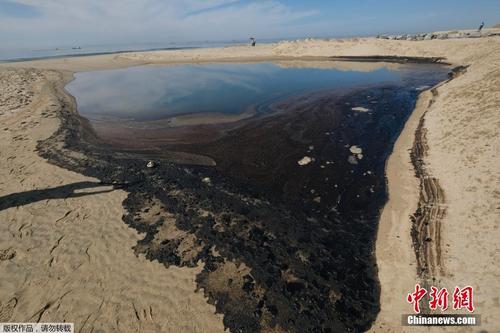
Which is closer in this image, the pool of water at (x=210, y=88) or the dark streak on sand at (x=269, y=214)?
the dark streak on sand at (x=269, y=214)

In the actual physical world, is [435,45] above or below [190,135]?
above

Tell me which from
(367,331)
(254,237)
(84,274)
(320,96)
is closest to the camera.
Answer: (367,331)

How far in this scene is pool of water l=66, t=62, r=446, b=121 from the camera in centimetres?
2325

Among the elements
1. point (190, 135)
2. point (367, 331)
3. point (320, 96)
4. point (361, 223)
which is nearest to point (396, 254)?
point (361, 223)

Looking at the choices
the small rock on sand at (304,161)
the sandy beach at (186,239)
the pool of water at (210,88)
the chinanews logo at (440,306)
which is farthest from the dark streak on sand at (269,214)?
the pool of water at (210,88)

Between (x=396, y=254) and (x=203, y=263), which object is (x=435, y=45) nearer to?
(x=396, y=254)

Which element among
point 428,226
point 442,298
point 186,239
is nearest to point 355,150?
point 428,226

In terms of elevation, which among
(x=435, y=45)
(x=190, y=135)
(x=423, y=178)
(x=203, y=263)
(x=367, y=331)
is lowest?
(x=367, y=331)

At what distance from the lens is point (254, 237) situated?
341 inches

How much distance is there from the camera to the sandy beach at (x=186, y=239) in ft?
21.0

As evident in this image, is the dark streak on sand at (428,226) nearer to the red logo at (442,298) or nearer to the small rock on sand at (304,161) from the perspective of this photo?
the red logo at (442,298)

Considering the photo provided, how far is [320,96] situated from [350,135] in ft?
33.4

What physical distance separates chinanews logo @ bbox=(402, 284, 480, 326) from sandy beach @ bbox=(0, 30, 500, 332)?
0.15 m

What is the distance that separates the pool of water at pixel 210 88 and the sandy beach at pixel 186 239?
10.4m
